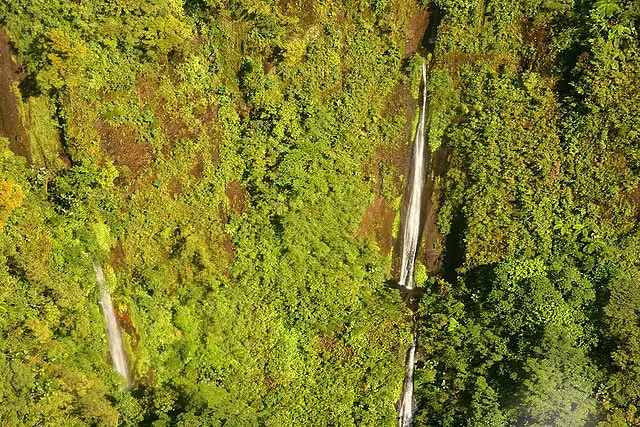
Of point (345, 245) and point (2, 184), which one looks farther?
point (345, 245)

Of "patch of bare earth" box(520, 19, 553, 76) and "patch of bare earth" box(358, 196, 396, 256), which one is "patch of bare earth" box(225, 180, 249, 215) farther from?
"patch of bare earth" box(520, 19, 553, 76)

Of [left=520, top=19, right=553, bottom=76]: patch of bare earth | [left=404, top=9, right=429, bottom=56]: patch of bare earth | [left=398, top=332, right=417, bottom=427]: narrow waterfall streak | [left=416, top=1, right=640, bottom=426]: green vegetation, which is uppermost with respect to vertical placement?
[left=404, top=9, right=429, bottom=56]: patch of bare earth

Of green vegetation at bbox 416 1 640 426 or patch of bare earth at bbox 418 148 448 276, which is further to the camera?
patch of bare earth at bbox 418 148 448 276

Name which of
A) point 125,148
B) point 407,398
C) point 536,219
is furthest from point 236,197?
point 536,219

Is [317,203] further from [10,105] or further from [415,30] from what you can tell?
[10,105]

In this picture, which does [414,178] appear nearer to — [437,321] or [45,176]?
[437,321]

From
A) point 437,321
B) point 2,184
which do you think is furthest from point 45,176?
point 437,321

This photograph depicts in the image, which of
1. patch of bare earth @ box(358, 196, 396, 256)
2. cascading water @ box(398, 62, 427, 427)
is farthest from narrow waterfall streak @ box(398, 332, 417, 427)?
patch of bare earth @ box(358, 196, 396, 256)
